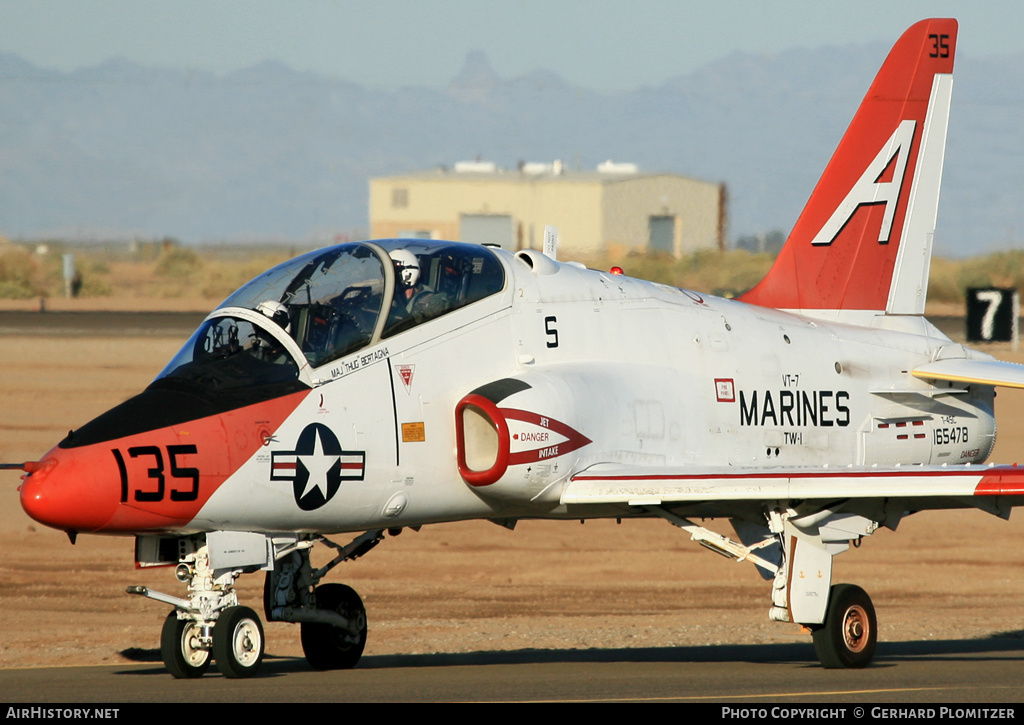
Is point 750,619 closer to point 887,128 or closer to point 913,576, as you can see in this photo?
point 913,576

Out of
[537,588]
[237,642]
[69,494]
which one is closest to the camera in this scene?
[69,494]

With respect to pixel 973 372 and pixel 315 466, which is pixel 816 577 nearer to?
pixel 973 372

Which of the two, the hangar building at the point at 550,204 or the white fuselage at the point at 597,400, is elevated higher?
the hangar building at the point at 550,204

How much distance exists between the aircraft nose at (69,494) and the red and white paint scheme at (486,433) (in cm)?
1

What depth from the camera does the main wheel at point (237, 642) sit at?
9617 millimetres

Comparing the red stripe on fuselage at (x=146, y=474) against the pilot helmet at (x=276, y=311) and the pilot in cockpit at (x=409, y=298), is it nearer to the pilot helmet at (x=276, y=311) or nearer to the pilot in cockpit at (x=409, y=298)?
the pilot helmet at (x=276, y=311)

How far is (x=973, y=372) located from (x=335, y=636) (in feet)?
20.9

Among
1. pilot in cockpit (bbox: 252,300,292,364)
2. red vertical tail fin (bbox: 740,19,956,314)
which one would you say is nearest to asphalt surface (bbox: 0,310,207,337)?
→ red vertical tail fin (bbox: 740,19,956,314)

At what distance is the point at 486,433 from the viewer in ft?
36.0

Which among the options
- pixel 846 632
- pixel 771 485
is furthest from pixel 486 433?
pixel 846 632

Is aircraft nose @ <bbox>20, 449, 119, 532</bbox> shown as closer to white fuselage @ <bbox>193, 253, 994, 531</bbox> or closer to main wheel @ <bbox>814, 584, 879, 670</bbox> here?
white fuselage @ <bbox>193, 253, 994, 531</bbox>

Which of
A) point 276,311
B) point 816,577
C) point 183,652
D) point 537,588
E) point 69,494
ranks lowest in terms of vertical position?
point 537,588

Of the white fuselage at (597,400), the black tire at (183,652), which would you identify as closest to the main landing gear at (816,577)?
the white fuselage at (597,400)

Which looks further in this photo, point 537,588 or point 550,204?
point 550,204
